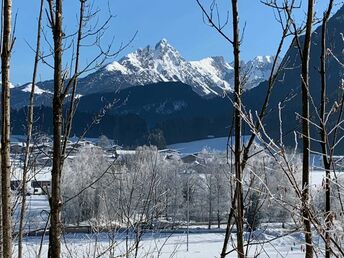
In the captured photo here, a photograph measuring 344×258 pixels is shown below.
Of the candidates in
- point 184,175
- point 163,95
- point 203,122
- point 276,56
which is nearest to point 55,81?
point 276,56

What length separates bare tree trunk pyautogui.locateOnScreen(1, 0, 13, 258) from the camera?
1.80 m

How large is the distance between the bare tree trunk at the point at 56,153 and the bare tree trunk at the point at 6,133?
0.18m

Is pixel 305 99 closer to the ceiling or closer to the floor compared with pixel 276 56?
closer to the floor

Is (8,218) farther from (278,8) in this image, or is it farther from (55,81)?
(278,8)

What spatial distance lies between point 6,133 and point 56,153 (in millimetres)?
216

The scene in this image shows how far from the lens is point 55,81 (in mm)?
1987

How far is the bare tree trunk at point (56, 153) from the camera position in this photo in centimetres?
192

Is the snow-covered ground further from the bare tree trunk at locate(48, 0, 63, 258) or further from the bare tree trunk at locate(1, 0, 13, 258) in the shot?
the bare tree trunk at locate(1, 0, 13, 258)

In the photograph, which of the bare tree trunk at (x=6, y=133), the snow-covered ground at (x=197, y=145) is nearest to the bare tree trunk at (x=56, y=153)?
the bare tree trunk at (x=6, y=133)

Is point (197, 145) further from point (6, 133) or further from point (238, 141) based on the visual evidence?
point (6, 133)

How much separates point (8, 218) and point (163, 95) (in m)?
149

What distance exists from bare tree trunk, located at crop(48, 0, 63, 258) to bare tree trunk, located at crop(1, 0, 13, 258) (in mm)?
175

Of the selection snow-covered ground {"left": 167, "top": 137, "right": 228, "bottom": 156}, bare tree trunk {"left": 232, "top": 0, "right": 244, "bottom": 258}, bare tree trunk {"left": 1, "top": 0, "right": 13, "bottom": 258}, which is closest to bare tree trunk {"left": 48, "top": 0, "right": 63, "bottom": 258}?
bare tree trunk {"left": 1, "top": 0, "right": 13, "bottom": 258}

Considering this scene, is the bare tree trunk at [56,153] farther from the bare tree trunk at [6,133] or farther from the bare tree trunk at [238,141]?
the bare tree trunk at [238,141]
